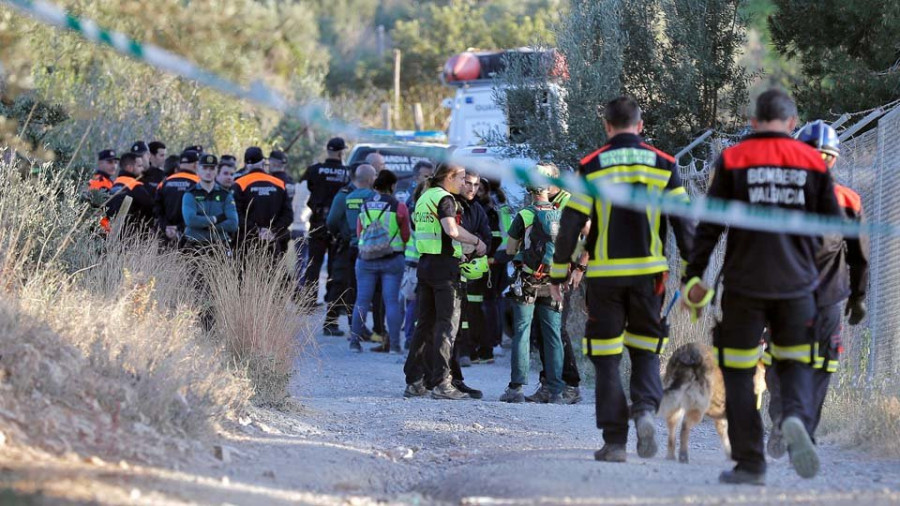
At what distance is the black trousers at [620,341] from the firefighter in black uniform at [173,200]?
724 centimetres

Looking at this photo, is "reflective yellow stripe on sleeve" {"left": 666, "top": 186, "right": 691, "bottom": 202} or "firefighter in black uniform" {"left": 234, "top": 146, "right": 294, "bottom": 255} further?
"firefighter in black uniform" {"left": 234, "top": 146, "right": 294, "bottom": 255}

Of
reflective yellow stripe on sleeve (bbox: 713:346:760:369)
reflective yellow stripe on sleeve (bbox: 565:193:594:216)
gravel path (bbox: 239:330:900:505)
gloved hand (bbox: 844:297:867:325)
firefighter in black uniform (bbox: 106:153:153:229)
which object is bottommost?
gravel path (bbox: 239:330:900:505)

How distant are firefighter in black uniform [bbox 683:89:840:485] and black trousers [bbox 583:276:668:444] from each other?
579 mm

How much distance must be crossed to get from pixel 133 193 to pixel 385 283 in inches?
113

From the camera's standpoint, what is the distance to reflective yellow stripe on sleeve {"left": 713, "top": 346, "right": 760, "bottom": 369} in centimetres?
684

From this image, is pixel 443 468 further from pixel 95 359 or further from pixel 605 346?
pixel 95 359

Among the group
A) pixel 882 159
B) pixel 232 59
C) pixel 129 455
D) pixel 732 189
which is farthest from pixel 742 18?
pixel 232 59

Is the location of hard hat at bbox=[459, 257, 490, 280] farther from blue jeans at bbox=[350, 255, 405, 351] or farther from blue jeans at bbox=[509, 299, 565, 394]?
blue jeans at bbox=[350, 255, 405, 351]

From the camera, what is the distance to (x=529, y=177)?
6.24 m

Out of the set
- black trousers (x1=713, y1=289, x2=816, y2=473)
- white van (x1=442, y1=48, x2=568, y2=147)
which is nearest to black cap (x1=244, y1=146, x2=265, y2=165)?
white van (x1=442, y1=48, x2=568, y2=147)

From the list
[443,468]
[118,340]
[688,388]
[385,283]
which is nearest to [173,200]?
[385,283]

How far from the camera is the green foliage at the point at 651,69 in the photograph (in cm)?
1378

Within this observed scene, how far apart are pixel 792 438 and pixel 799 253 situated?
36.8 inches

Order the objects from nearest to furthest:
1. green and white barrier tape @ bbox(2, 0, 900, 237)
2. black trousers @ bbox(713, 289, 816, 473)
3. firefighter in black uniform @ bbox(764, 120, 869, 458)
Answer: green and white barrier tape @ bbox(2, 0, 900, 237) → black trousers @ bbox(713, 289, 816, 473) → firefighter in black uniform @ bbox(764, 120, 869, 458)
